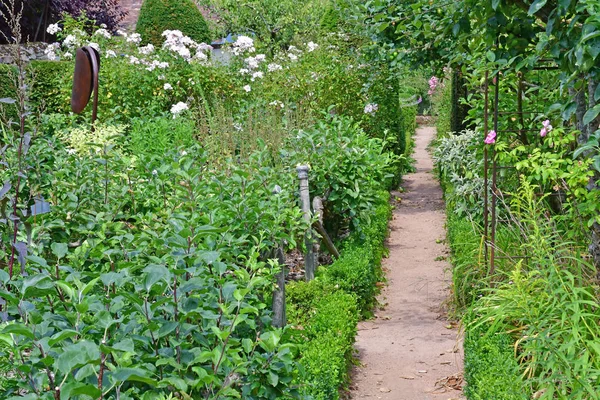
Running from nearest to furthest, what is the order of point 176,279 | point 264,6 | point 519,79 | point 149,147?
point 176,279
point 519,79
point 149,147
point 264,6

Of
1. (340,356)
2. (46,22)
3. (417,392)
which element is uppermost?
(46,22)

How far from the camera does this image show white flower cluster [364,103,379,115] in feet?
35.2

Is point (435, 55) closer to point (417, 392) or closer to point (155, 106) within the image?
point (155, 106)

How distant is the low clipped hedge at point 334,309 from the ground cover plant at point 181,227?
0.06ft

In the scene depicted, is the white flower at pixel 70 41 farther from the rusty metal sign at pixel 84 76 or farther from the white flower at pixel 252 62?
the rusty metal sign at pixel 84 76

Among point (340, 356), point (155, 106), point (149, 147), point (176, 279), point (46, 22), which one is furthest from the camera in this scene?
point (46, 22)

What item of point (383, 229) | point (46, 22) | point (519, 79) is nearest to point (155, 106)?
point (383, 229)

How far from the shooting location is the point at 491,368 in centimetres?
412

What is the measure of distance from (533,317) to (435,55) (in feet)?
A: 20.0

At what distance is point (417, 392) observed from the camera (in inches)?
198

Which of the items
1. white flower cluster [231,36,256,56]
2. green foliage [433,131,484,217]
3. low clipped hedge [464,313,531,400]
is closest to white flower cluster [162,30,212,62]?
white flower cluster [231,36,256,56]

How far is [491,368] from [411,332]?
2.10m

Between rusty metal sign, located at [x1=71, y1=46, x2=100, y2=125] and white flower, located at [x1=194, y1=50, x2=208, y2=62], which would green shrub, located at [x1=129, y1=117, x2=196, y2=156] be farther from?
rusty metal sign, located at [x1=71, y1=46, x2=100, y2=125]

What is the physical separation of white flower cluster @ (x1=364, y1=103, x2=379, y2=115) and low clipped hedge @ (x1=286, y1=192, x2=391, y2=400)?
118 inches
